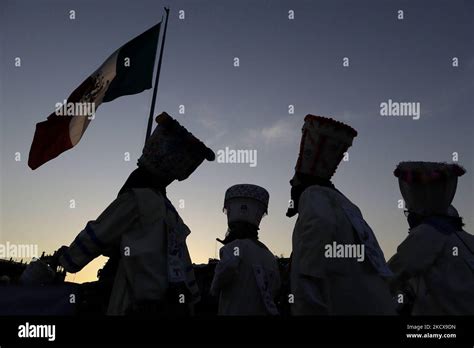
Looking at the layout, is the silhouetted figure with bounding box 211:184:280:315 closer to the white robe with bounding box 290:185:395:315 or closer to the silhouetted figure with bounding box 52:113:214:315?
the silhouetted figure with bounding box 52:113:214:315

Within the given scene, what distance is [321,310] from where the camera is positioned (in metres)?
3.36

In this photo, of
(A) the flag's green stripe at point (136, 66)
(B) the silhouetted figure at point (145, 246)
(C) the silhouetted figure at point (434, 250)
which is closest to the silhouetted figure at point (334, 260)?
(C) the silhouetted figure at point (434, 250)

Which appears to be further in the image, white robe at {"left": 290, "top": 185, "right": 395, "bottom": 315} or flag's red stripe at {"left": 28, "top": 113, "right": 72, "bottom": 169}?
flag's red stripe at {"left": 28, "top": 113, "right": 72, "bottom": 169}

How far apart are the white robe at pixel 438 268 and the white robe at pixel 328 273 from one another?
63 cm

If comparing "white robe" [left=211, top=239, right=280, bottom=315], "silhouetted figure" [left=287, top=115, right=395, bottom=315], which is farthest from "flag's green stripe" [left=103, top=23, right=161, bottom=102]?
"silhouetted figure" [left=287, top=115, right=395, bottom=315]

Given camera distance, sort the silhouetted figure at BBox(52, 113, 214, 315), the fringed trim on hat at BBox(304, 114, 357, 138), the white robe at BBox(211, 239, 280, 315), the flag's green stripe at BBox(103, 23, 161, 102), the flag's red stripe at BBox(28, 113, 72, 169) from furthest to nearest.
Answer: the flag's green stripe at BBox(103, 23, 161, 102) < the flag's red stripe at BBox(28, 113, 72, 169) < the white robe at BBox(211, 239, 280, 315) < the fringed trim on hat at BBox(304, 114, 357, 138) < the silhouetted figure at BBox(52, 113, 214, 315)

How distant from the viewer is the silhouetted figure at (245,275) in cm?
598

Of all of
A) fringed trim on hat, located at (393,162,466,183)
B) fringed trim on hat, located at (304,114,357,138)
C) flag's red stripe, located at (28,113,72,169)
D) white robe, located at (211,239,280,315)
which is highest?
flag's red stripe, located at (28,113,72,169)

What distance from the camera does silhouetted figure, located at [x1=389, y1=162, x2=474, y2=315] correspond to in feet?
13.9

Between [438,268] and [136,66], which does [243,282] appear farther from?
[136,66]

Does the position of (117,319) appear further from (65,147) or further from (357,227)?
(65,147)

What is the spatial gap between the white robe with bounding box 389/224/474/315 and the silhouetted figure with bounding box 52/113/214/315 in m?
1.76

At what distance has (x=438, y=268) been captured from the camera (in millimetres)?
4305

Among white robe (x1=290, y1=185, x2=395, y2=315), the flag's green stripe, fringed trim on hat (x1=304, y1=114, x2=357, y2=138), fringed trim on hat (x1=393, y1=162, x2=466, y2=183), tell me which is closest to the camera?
white robe (x1=290, y1=185, x2=395, y2=315)
